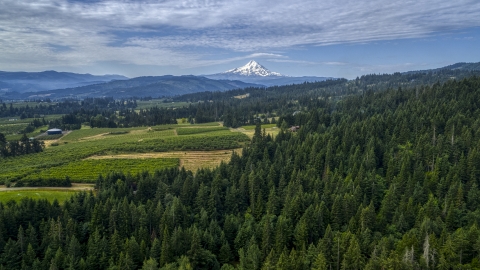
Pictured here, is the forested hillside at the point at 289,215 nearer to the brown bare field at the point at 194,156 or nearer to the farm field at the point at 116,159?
the brown bare field at the point at 194,156

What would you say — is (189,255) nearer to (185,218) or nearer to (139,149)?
(185,218)

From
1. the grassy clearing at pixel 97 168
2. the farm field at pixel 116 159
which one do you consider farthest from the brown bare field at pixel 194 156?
the grassy clearing at pixel 97 168

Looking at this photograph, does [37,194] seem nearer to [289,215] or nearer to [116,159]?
[116,159]

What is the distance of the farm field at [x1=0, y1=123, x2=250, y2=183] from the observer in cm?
9194

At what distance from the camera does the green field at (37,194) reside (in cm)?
7269

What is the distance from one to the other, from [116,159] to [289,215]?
6838 cm

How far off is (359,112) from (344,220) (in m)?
79.9

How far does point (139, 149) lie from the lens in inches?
4710

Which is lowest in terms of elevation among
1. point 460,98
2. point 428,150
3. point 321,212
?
point 321,212

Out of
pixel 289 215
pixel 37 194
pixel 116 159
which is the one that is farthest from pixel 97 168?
pixel 289 215

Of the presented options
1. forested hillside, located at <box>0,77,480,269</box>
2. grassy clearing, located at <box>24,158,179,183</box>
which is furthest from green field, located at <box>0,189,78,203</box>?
forested hillside, located at <box>0,77,480,269</box>

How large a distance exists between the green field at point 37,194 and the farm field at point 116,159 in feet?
21.4

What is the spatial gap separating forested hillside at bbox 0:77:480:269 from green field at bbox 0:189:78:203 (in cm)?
860

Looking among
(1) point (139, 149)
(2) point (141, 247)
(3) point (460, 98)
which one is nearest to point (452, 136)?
(3) point (460, 98)
